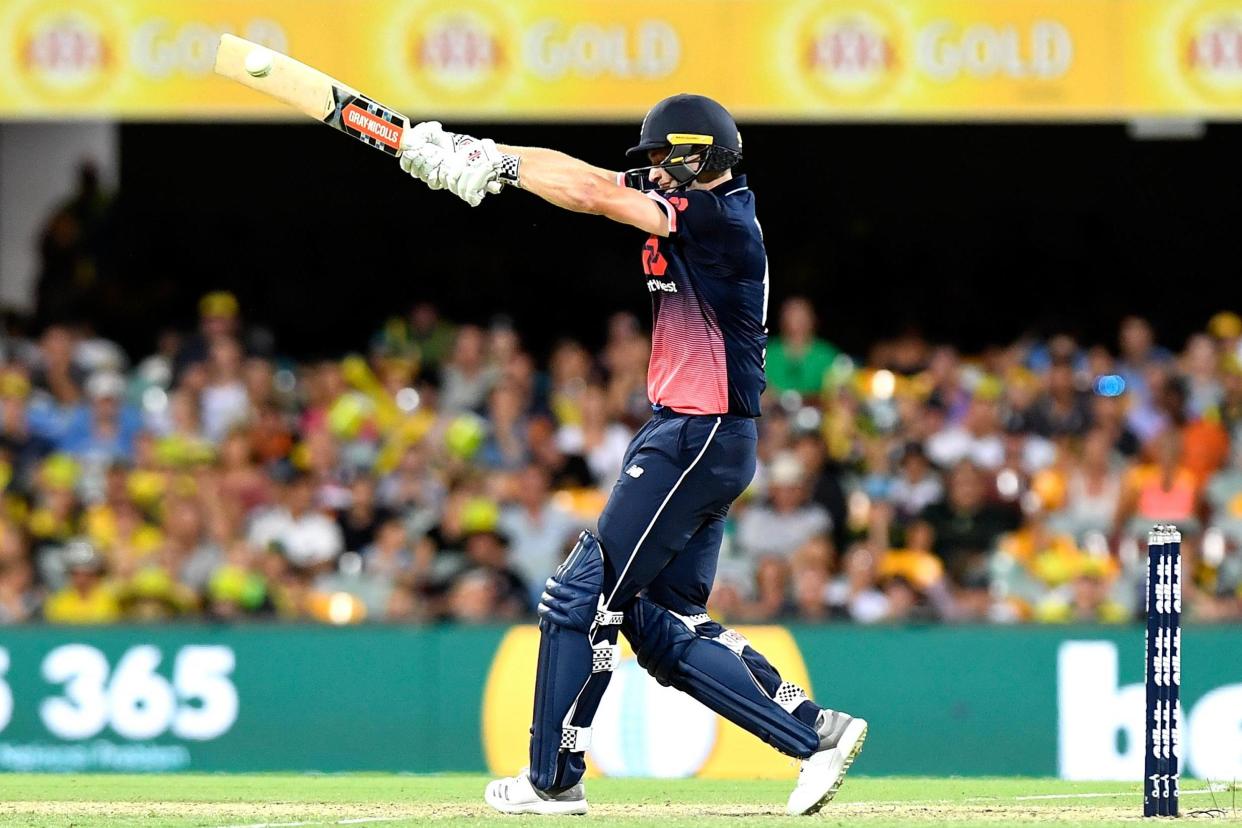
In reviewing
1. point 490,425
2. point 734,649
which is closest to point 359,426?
point 490,425

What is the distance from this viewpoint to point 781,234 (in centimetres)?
1809

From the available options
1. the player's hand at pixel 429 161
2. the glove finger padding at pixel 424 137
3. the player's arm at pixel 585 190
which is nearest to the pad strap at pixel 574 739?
the player's arm at pixel 585 190

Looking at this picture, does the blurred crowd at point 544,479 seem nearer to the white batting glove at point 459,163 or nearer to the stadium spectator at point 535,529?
the stadium spectator at point 535,529

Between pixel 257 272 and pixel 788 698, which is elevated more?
pixel 257 272

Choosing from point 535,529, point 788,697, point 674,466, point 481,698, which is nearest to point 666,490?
point 674,466

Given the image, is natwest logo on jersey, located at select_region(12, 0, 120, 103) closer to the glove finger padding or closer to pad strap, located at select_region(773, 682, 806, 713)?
the glove finger padding

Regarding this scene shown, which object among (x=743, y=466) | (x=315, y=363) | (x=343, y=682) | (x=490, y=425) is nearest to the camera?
(x=743, y=466)

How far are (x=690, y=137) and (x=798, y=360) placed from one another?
8.18m

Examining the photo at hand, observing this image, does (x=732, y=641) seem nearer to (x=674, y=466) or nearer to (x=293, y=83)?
(x=674, y=466)

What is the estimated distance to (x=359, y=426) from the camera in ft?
47.9

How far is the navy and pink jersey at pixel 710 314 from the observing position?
6.57 m

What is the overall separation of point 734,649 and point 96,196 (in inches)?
482

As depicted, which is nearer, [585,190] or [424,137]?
[585,190]

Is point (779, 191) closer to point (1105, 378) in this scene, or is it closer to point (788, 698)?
point (1105, 378)
